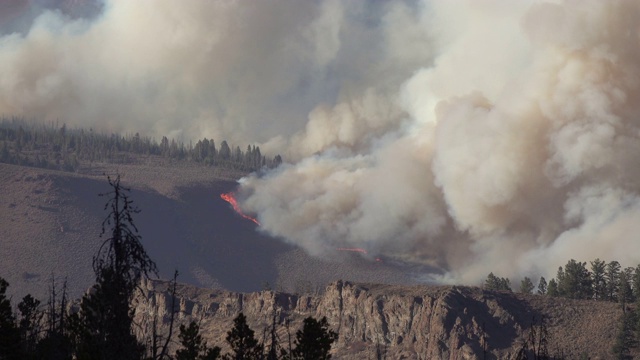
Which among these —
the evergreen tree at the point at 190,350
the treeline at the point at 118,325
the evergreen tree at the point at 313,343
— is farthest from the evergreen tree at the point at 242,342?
the evergreen tree at the point at 313,343

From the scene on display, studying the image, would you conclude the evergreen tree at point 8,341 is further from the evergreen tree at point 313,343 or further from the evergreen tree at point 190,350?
the evergreen tree at point 313,343

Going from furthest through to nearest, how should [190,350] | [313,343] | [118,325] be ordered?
[190,350]
[313,343]
[118,325]

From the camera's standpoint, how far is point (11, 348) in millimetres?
88688

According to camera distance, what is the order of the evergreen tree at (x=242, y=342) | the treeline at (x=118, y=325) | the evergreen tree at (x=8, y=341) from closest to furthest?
the treeline at (x=118, y=325), the evergreen tree at (x=8, y=341), the evergreen tree at (x=242, y=342)

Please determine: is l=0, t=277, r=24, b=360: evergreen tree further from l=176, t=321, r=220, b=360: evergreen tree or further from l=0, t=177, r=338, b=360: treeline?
l=176, t=321, r=220, b=360: evergreen tree

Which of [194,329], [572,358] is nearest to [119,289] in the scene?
[194,329]

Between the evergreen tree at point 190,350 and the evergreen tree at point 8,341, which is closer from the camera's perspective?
the evergreen tree at point 8,341

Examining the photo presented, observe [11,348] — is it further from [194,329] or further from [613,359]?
[613,359]

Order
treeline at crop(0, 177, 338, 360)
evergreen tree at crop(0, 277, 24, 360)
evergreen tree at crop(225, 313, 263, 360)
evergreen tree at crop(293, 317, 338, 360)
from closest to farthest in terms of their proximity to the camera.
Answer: treeline at crop(0, 177, 338, 360)
evergreen tree at crop(0, 277, 24, 360)
evergreen tree at crop(293, 317, 338, 360)
evergreen tree at crop(225, 313, 263, 360)

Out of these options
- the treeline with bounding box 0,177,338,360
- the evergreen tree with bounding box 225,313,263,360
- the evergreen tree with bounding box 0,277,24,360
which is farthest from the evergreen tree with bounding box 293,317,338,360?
the evergreen tree with bounding box 0,277,24,360

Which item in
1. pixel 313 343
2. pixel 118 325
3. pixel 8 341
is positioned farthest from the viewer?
pixel 313 343

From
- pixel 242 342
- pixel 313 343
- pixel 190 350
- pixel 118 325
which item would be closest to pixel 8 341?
pixel 190 350

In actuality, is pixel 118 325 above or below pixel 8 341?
below

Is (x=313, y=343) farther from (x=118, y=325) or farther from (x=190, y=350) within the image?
(x=118, y=325)
